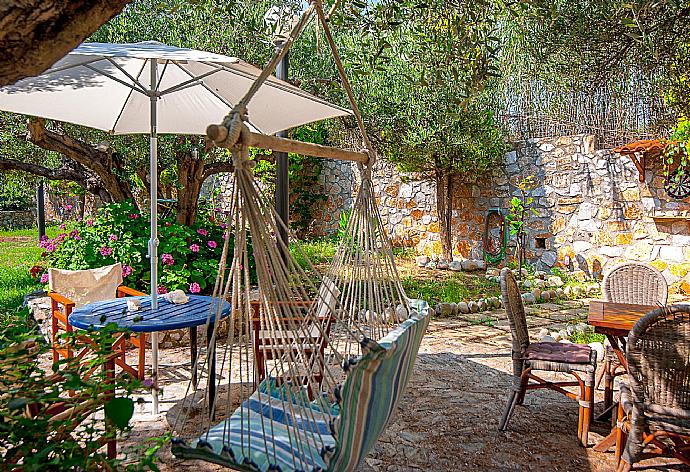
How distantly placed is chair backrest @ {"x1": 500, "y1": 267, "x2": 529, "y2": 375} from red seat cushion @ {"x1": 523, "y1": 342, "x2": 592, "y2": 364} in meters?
0.05

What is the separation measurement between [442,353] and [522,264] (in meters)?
3.71

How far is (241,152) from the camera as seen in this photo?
1.52 m

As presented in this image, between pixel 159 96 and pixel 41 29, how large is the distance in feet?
6.92

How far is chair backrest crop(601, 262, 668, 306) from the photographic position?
3635 millimetres

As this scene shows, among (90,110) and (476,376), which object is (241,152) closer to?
(90,110)

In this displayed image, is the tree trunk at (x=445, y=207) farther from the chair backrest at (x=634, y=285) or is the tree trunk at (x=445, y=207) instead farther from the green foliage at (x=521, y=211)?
the chair backrest at (x=634, y=285)

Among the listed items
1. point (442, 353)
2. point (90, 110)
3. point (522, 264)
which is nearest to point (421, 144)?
point (522, 264)

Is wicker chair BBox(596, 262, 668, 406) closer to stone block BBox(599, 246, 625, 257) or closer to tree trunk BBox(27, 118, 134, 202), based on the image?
stone block BBox(599, 246, 625, 257)

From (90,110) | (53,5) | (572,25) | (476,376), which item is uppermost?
(572,25)

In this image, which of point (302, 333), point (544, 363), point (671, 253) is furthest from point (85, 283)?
point (671, 253)

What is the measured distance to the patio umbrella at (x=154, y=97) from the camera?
302 centimetres

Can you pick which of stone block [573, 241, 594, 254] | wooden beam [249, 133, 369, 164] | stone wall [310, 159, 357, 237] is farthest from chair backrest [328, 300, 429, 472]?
stone wall [310, 159, 357, 237]

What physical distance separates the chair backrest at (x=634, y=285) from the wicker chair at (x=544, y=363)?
2.52 ft

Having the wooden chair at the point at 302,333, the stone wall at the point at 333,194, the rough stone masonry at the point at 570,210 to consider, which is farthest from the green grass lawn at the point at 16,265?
the rough stone masonry at the point at 570,210
